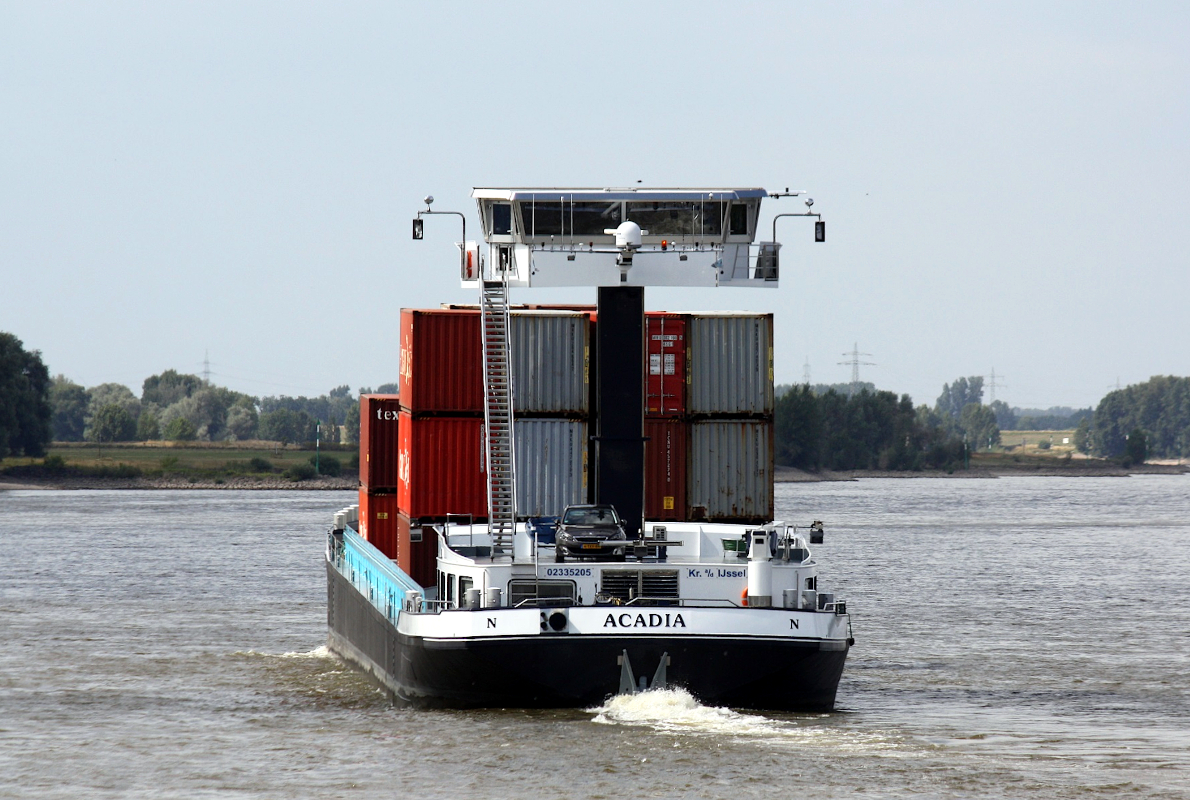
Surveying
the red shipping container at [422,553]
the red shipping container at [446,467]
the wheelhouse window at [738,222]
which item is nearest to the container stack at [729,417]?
the wheelhouse window at [738,222]

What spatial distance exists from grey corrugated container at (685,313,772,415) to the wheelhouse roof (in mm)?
2266

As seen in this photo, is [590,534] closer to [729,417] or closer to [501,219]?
[729,417]

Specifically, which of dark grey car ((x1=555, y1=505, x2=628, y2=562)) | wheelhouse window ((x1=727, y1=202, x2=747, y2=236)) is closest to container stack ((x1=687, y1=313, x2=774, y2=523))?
wheelhouse window ((x1=727, y1=202, x2=747, y2=236))

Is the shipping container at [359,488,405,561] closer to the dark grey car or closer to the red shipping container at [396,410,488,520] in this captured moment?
the red shipping container at [396,410,488,520]

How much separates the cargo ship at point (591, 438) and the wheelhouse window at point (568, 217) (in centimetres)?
4

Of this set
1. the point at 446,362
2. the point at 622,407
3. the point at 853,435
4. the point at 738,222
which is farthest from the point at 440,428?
the point at 853,435

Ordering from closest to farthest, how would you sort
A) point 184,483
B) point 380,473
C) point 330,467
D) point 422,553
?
1. point 422,553
2. point 380,473
3. point 184,483
4. point 330,467

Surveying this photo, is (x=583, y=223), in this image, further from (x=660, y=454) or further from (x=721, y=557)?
(x=721, y=557)

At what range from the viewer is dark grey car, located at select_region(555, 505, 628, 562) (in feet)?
80.8

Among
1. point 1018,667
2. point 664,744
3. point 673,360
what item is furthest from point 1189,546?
point 664,744

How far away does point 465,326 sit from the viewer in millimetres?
29016

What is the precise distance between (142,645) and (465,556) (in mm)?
13939

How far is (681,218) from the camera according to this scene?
92.1 feet

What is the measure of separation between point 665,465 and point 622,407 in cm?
192
